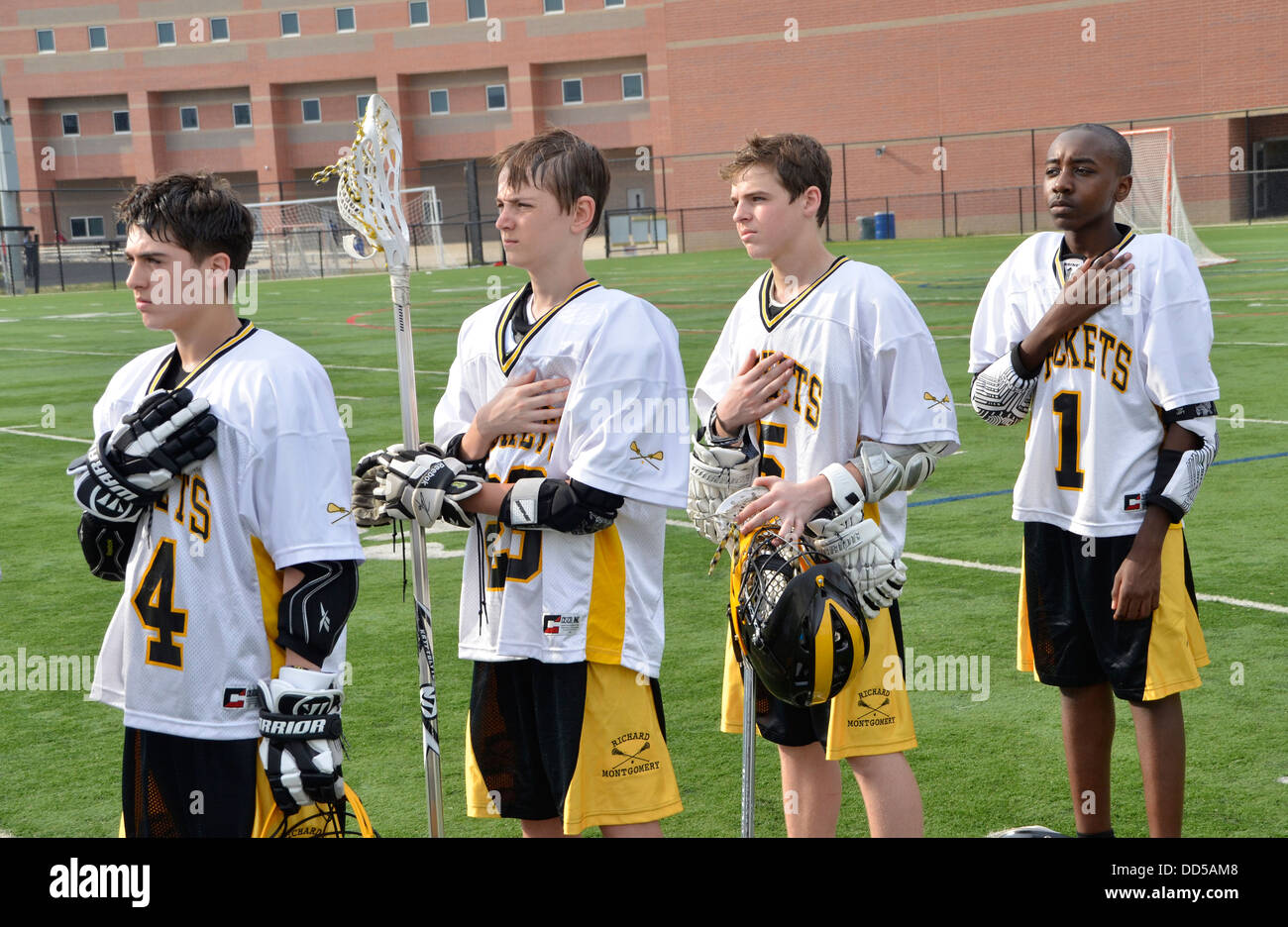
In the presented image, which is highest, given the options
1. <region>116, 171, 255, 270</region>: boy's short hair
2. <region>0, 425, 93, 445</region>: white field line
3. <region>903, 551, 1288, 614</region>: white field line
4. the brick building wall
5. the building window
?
the brick building wall

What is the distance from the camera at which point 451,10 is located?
61.9 m

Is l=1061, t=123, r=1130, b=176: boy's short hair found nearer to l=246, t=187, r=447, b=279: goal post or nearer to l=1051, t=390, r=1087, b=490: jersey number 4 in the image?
l=1051, t=390, r=1087, b=490: jersey number 4

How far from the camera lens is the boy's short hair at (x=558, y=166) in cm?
365

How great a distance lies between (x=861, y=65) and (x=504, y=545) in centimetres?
4908

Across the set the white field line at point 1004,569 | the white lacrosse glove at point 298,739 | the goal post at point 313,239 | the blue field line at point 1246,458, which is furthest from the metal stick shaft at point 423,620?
the goal post at point 313,239

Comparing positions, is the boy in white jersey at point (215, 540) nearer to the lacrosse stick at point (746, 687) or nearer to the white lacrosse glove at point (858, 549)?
the lacrosse stick at point (746, 687)

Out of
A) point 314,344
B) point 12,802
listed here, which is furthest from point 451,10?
point 12,802

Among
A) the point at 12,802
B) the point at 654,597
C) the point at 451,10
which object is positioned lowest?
the point at 12,802

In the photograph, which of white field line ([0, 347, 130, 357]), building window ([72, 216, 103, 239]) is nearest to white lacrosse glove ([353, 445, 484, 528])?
white field line ([0, 347, 130, 357])

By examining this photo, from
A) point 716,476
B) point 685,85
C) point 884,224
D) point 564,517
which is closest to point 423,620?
point 564,517

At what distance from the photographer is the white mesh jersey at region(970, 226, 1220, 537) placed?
3.96 metres

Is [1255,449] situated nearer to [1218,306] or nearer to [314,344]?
[1218,306]

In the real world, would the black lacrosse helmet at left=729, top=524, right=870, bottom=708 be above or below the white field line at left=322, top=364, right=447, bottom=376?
below

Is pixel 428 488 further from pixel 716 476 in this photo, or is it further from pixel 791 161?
pixel 791 161
